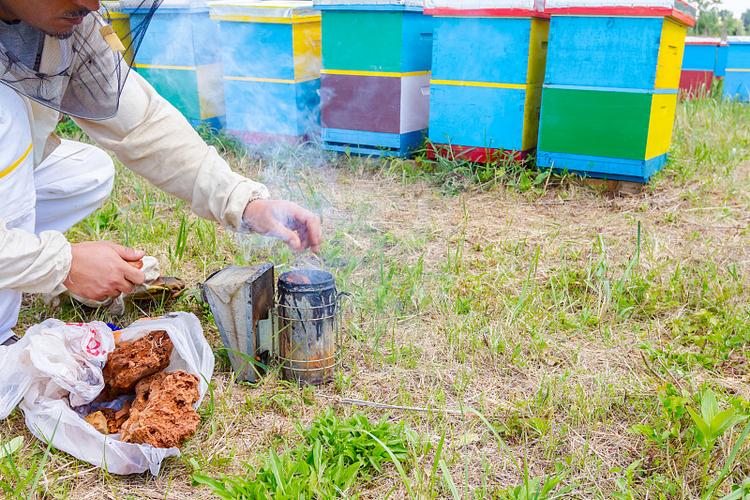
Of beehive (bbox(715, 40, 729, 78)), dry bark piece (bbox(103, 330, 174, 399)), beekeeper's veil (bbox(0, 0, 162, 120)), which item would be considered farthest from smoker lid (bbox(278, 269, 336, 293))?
beehive (bbox(715, 40, 729, 78))

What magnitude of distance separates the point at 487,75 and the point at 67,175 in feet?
7.00

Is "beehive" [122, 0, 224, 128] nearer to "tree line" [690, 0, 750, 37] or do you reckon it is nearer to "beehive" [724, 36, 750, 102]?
"beehive" [724, 36, 750, 102]

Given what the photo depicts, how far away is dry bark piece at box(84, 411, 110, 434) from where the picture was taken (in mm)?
1530

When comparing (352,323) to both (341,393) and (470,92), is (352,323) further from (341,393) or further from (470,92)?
(470,92)

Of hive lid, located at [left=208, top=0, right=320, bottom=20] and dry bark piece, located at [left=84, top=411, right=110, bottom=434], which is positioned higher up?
hive lid, located at [left=208, top=0, right=320, bottom=20]

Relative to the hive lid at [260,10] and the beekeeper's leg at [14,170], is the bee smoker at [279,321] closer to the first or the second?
the beekeeper's leg at [14,170]

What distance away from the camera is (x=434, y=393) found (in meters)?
1.75

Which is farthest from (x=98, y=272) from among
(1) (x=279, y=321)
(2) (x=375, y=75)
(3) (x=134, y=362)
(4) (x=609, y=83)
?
(4) (x=609, y=83)

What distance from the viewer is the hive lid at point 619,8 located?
10.00ft

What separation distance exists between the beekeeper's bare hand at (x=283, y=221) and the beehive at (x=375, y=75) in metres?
1.97

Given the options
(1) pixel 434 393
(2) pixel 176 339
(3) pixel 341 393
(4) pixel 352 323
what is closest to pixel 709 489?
(1) pixel 434 393

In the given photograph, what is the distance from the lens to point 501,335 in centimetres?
197

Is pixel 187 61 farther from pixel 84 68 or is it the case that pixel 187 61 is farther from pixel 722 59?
pixel 722 59

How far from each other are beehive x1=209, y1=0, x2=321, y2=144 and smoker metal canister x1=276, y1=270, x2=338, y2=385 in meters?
2.28
